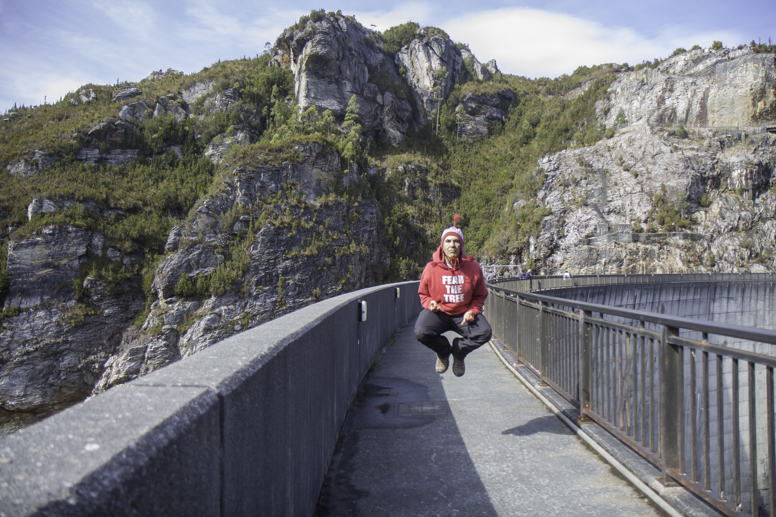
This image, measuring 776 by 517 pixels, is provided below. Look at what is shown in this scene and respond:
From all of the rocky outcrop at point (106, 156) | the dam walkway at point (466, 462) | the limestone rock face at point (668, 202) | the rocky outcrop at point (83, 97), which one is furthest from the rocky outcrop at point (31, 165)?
the dam walkway at point (466, 462)

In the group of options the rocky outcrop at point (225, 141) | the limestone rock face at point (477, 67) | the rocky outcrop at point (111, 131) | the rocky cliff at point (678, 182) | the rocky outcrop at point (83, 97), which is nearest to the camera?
the rocky cliff at point (678, 182)

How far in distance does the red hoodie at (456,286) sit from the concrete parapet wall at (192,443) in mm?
2393

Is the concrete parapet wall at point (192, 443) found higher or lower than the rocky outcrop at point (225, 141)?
lower

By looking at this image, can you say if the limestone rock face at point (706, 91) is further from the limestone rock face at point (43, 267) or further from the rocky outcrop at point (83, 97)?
the rocky outcrop at point (83, 97)

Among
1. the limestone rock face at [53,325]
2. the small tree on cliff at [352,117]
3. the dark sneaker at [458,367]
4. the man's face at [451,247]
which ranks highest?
the small tree on cliff at [352,117]

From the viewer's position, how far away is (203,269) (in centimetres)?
5253

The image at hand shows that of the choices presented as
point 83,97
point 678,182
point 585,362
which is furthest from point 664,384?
point 83,97

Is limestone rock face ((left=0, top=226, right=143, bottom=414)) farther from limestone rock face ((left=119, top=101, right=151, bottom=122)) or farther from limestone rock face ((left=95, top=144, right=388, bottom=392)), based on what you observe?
limestone rock face ((left=119, top=101, right=151, bottom=122))

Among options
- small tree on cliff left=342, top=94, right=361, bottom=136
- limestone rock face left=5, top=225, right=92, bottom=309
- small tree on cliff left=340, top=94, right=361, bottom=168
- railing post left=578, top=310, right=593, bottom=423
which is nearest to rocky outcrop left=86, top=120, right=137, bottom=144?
limestone rock face left=5, top=225, right=92, bottom=309

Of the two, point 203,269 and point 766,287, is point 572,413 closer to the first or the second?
point 766,287

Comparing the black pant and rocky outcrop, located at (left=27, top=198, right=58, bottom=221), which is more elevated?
rocky outcrop, located at (left=27, top=198, right=58, bottom=221)

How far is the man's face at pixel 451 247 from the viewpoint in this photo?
5344mm

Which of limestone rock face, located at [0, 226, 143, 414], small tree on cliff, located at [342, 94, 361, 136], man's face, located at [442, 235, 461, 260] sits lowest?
limestone rock face, located at [0, 226, 143, 414]

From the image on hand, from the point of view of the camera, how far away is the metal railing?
262 centimetres
